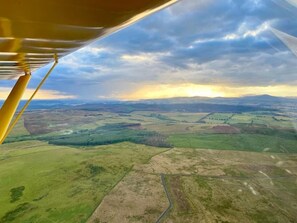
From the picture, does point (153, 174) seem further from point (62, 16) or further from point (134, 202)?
point (62, 16)

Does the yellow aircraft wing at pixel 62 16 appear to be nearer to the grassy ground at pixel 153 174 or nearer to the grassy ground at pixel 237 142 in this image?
the grassy ground at pixel 153 174

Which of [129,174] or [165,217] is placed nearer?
[165,217]

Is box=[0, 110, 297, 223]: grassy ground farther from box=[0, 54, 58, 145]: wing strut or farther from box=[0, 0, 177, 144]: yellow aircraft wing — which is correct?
box=[0, 0, 177, 144]: yellow aircraft wing

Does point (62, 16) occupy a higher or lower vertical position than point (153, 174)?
higher

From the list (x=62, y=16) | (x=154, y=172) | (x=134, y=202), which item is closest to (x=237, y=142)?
(x=154, y=172)

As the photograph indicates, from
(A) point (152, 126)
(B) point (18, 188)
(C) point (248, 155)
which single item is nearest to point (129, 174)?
(B) point (18, 188)

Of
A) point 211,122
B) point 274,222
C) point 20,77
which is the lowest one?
point 274,222

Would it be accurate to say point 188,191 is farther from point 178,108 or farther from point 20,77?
point 178,108
